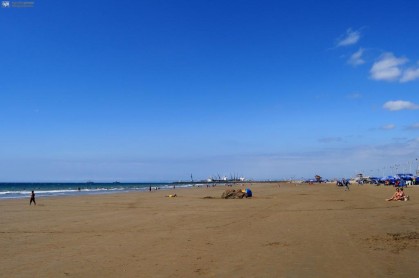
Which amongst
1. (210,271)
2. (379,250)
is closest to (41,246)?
(210,271)

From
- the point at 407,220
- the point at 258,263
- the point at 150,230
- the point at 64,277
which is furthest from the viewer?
the point at 407,220

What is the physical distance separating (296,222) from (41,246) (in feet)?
38.7

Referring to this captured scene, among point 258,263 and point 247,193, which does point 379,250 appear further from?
point 247,193

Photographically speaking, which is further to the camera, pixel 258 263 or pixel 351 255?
pixel 351 255

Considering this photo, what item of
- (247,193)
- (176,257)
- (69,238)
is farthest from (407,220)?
(247,193)

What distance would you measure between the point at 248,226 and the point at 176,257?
718cm

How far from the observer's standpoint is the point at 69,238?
1446cm

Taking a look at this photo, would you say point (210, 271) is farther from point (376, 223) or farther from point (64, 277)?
point (376, 223)

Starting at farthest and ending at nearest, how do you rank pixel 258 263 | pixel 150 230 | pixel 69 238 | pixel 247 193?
pixel 247 193 < pixel 150 230 < pixel 69 238 < pixel 258 263

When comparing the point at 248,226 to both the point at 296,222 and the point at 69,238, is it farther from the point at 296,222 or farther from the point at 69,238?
the point at 69,238

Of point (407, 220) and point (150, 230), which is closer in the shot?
point (150, 230)

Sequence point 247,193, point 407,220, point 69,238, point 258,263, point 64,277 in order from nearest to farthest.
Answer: point 64,277 → point 258,263 → point 69,238 → point 407,220 → point 247,193

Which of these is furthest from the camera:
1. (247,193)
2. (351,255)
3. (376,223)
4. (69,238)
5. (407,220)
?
(247,193)

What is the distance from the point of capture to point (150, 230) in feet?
53.6
